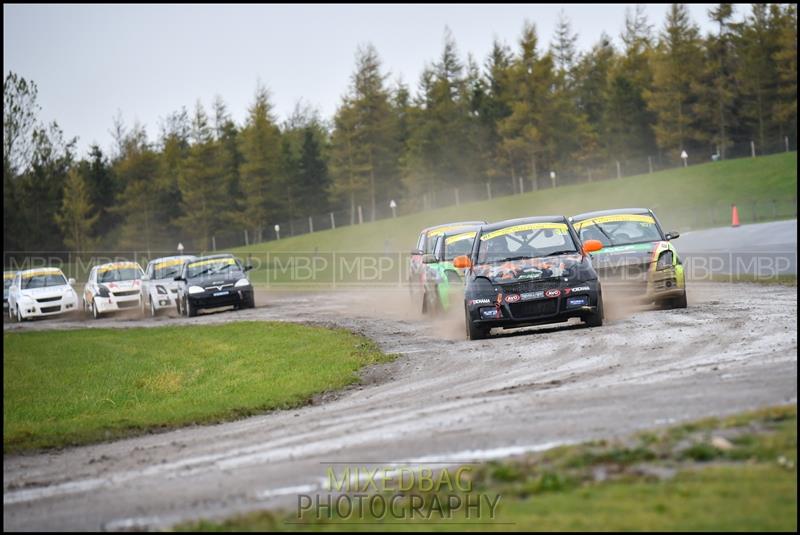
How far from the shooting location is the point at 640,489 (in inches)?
223

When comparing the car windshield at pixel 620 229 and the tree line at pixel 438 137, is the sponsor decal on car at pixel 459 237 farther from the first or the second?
the tree line at pixel 438 137

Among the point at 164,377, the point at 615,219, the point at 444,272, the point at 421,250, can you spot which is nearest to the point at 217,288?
the point at 421,250

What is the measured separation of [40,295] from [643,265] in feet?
74.1

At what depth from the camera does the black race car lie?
27594 mm

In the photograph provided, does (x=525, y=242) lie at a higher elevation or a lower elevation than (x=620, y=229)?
lower

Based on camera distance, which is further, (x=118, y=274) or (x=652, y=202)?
(x=652, y=202)

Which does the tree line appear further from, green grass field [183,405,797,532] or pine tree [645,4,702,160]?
green grass field [183,405,797,532]

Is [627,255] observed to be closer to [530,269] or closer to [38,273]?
[530,269]

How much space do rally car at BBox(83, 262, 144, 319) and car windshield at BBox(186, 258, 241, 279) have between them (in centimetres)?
359

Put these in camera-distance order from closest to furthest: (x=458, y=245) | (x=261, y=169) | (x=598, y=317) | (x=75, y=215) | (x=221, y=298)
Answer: (x=598, y=317)
(x=458, y=245)
(x=221, y=298)
(x=75, y=215)
(x=261, y=169)

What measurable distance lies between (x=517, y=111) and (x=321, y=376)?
71.5 m

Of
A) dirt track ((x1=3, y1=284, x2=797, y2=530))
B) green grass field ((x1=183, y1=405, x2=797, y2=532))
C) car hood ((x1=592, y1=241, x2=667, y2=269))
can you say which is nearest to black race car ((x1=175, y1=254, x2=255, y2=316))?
car hood ((x1=592, y1=241, x2=667, y2=269))

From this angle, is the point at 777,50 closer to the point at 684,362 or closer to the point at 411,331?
the point at 411,331

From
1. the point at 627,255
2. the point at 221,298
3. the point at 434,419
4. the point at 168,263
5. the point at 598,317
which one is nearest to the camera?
the point at 434,419
